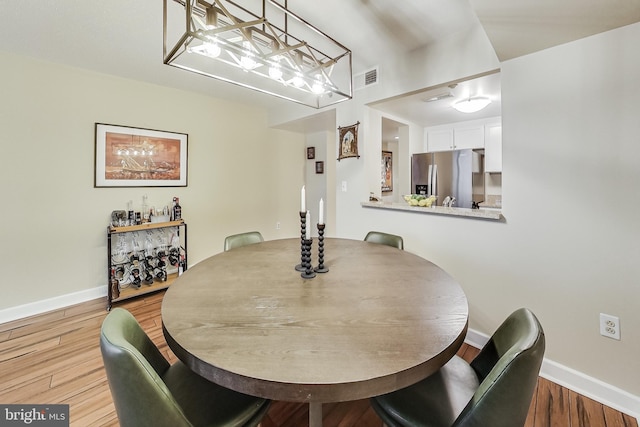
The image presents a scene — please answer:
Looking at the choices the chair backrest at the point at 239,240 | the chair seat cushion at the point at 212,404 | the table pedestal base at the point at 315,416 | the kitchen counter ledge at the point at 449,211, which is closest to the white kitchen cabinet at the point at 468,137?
the kitchen counter ledge at the point at 449,211

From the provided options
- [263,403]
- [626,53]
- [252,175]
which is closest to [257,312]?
[263,403]

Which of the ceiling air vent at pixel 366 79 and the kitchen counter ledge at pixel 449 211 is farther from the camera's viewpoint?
the ceiling air vent at pixel 366 79

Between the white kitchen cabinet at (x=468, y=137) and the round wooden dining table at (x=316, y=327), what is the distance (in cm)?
347

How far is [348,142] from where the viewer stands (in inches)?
114

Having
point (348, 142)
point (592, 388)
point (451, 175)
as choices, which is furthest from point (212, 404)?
point (451, 175)

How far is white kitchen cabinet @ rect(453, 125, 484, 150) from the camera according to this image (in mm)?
4090

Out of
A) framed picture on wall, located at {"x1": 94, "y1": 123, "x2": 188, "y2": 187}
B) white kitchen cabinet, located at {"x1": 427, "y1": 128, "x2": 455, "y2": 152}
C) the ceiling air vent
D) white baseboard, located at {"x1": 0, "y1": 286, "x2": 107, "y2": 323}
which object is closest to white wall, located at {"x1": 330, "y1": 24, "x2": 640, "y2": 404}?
the ceiling air vent

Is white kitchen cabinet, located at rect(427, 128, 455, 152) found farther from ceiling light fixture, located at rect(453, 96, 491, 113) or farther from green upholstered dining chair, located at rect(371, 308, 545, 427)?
green upholstered dining chair, located at rect(371, 308, 545, 427)

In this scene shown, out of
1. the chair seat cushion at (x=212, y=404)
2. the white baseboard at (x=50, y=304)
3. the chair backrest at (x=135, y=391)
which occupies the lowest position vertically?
the white baseboard at (x=50, y=304)

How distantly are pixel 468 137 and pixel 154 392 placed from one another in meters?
4.76

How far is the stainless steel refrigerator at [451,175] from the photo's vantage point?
3.90 m

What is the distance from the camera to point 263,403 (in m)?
0.95

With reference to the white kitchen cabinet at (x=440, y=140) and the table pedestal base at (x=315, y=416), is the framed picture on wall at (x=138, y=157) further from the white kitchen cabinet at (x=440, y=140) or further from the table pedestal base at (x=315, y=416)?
the white kitchen cabinet at (x=440, y=140)

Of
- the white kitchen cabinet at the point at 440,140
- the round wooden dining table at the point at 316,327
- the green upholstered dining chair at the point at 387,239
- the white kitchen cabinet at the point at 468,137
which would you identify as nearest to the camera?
the round wooden dining table at the point at 316,327
